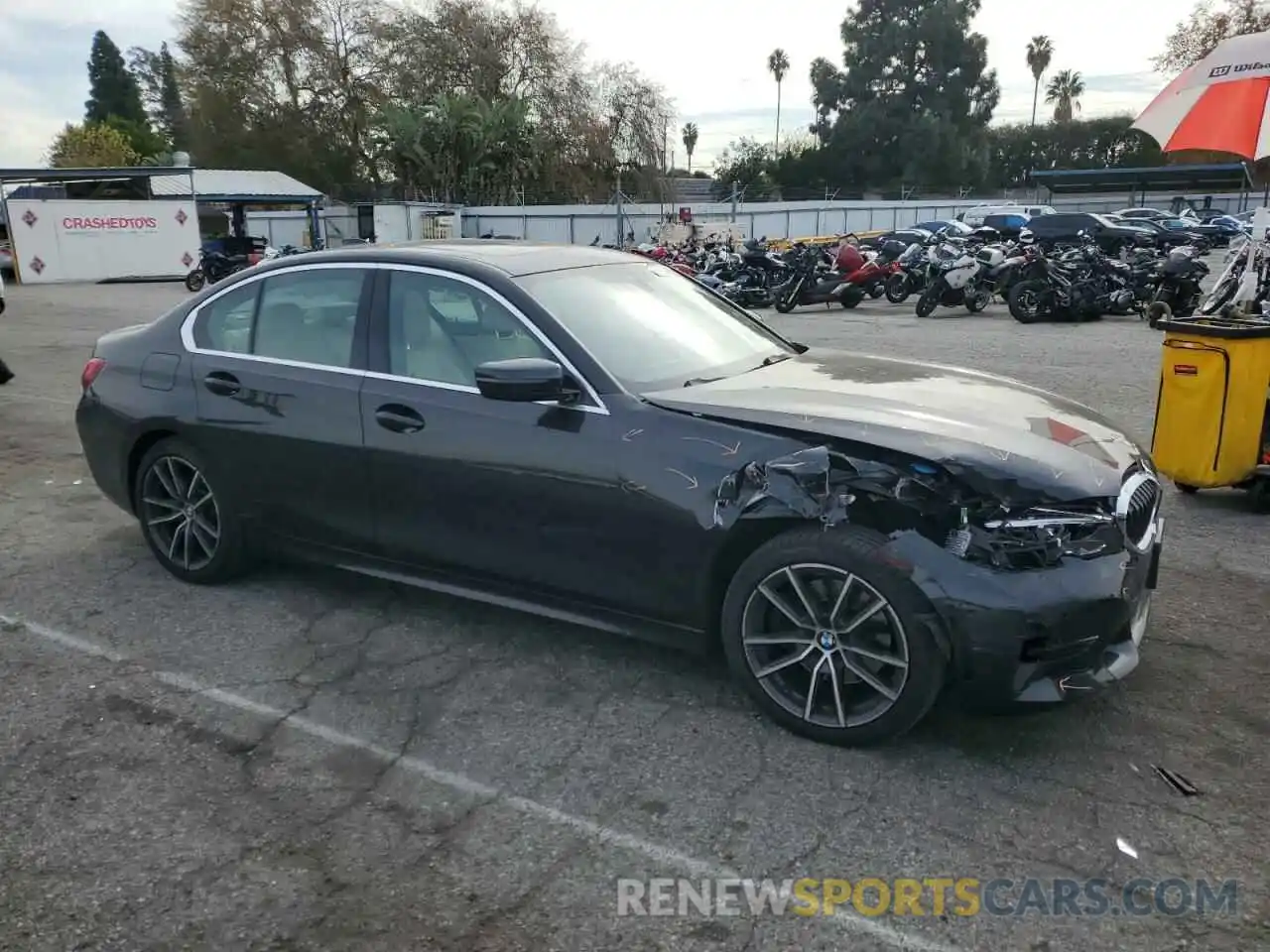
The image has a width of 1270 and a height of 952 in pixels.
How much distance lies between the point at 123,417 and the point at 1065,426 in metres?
4.17

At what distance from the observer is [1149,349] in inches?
500

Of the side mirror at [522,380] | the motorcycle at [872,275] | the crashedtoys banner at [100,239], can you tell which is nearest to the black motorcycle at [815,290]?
the motorcycle at [872,275]

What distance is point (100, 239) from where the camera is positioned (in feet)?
102

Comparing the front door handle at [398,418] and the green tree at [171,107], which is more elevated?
the green tree at [171,107]

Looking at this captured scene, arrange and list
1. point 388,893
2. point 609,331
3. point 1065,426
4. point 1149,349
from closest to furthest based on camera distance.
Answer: point 388,893, point 1065,426, point 609,331, point 1149,349

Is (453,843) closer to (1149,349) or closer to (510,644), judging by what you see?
(510,644)

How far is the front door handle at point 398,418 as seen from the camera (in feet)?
12.8

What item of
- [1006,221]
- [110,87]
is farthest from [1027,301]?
[110,87]

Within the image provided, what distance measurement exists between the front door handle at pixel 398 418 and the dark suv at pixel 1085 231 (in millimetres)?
28258

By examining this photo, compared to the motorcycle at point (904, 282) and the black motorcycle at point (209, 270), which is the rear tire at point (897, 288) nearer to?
the motorcycle at point (904, 282)

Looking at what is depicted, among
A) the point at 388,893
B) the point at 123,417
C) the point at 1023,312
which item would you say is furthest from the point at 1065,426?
the point at 1023,312

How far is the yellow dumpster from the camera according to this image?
18.2ft

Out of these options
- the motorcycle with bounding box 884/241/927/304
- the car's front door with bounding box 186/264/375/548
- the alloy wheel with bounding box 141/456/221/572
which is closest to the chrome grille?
the car's front door with bounding box 186/264/375/548

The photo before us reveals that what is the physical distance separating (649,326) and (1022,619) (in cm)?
185
